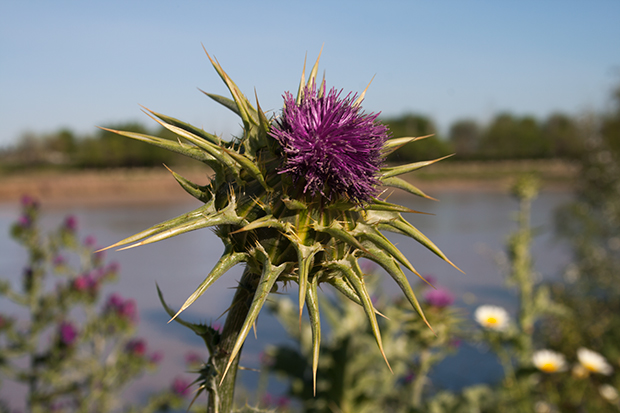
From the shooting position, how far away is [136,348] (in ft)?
12.1

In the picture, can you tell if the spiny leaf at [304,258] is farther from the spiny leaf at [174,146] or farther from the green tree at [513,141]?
the green tree at [513,141]

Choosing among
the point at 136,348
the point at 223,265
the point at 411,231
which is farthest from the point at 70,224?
the point at 411,231

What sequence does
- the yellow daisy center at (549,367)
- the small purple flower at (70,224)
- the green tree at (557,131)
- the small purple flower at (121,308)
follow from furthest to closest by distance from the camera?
the green tree at (557,131), the small purple flower at (70,224), the small purple flower at (121,308), the yellow daisy center at (549,367)

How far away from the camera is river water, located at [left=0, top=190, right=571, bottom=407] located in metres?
6.00

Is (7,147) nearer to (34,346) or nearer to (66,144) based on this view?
(66,144)

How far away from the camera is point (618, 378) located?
4.82 meters

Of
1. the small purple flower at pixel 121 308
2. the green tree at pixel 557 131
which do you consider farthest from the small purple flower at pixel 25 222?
the green tree at pixel 557 131

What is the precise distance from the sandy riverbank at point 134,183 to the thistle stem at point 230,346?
52.2 feet

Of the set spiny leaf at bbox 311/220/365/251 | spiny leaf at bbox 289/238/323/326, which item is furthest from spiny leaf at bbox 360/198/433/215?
spiny leaf at bbox 289/238/323/326

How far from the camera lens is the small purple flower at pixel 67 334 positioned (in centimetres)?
336

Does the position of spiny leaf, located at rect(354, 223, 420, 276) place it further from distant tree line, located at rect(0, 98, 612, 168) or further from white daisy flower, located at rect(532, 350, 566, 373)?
distant tree line, located at rect(0, 98, 612, 168)

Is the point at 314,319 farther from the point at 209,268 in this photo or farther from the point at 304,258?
the point at 209,268

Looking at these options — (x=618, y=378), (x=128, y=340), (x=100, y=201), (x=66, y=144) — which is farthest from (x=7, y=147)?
(x=618, y=378)

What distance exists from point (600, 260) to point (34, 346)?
9.10 meters
